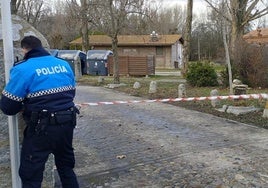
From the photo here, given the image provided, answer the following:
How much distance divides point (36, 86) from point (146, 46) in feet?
149

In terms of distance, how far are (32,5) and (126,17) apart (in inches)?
1055

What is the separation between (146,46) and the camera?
4856 centimetres

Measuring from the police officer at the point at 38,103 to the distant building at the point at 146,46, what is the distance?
4390cm

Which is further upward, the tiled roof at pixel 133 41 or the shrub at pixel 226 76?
the tiled roof at pixel 133 41

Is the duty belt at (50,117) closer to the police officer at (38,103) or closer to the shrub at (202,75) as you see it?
the police officer at (38,103)

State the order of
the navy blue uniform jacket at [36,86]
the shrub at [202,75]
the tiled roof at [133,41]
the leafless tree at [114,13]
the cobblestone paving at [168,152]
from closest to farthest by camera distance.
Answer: the navy blue uniform jacket at [36,86]
the cobblestone paving at [168,152]
the leafless tree at [114,13]
the shrub at [202,75]
the tiled roof at [133,41]

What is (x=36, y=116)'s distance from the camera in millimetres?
3523

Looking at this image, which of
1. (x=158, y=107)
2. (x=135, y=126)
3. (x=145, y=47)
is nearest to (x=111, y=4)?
(x=158, y=107)

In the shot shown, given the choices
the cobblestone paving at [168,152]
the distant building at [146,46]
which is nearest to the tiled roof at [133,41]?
the distant building at [146,46]

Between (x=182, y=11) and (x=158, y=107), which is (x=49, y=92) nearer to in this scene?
(x=158, y=107)

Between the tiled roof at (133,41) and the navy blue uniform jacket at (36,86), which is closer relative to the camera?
the navy blue uniform jacket at (36,86)

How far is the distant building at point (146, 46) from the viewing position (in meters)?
47.9

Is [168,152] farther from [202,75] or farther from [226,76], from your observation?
[202,75]

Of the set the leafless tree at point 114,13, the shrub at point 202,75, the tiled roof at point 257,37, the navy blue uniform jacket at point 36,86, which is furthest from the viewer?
the tiled roof at point 257,37
